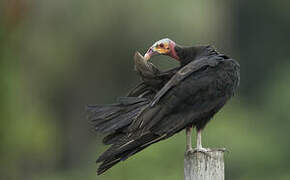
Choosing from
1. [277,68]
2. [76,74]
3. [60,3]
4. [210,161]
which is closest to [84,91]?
[76,74]

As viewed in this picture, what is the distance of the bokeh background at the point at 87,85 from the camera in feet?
44.7

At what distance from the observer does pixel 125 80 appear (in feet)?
50.4

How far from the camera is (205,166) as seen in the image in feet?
16.9

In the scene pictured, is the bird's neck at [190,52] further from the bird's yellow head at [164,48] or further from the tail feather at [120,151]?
the tail feather at [120,151]

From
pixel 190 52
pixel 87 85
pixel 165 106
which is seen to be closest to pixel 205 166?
pixel 165 106

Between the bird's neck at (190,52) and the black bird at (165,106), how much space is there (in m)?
0.02

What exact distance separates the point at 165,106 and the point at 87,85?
11.3m

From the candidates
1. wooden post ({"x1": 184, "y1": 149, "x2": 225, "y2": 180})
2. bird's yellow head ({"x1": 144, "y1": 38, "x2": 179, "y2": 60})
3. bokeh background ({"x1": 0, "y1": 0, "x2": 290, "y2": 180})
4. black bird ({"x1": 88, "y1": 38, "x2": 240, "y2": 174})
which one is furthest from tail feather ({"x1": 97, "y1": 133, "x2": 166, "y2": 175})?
bokeh background ({"x1": 0, "y1": 0, "x2": 290, "y2": 180})

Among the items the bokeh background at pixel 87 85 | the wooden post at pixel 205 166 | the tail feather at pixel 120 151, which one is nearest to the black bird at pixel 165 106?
the tail feather at pixel 120 151

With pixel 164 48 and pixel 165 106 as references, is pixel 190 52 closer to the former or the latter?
pixel 164 48

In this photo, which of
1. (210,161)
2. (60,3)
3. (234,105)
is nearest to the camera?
(210,161)

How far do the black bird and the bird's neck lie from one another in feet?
0.06

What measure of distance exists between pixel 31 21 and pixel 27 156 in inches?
116

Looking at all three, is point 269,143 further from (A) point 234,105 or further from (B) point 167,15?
(B) point 167,15
